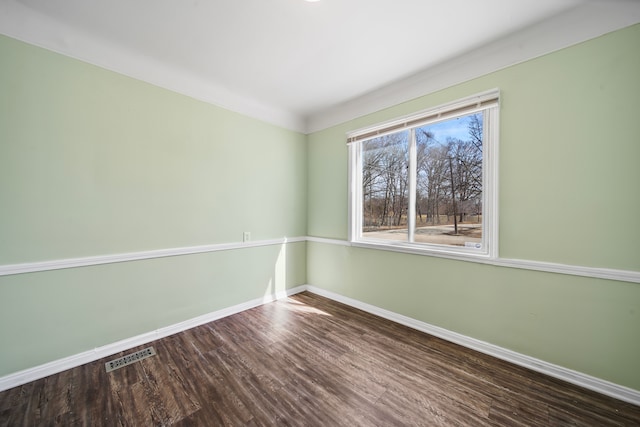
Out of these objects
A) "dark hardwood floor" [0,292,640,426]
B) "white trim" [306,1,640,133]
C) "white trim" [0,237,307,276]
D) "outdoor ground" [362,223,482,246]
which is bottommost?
"dark hardwood floor" [0,292,640,426]

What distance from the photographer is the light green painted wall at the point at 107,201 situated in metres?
1.74

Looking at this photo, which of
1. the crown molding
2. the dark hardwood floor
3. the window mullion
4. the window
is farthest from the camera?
the window mullion

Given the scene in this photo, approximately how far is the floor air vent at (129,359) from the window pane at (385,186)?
Answer: 2559mm

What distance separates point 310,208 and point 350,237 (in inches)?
34.8

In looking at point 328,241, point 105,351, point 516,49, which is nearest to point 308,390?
point 105,351

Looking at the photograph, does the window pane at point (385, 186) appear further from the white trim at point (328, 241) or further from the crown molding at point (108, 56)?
the crown molding at point (108, 56)

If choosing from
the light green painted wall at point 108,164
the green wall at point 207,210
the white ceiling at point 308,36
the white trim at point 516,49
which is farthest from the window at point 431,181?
the light green painted wall at point 108,164

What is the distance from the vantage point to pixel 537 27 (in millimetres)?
1846

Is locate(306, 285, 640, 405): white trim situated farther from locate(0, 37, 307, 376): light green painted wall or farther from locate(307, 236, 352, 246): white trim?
locate(0, 37, 307, 376): light green painted wall

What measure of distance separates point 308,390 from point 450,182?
7.37ft

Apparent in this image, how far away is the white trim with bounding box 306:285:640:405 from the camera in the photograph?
1.62 metres

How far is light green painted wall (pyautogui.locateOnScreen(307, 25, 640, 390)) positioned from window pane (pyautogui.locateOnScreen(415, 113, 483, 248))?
23cm

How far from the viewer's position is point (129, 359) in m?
2.02

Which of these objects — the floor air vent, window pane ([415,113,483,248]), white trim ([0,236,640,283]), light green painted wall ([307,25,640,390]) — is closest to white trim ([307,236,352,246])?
white trim ([0,236,640,283])
